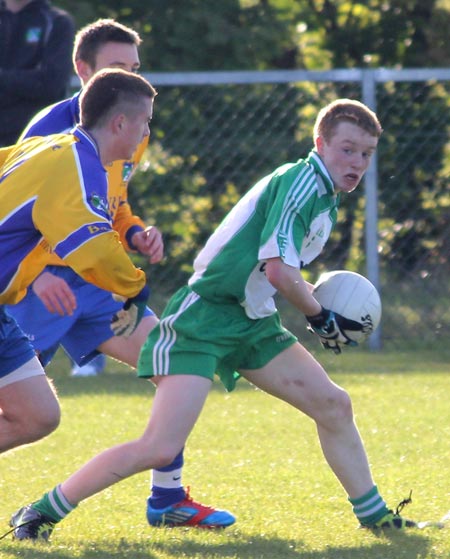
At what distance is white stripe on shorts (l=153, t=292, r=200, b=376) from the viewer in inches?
186

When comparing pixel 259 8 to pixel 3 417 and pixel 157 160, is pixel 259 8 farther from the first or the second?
pixel 3 417

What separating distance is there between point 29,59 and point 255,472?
12.1 feet

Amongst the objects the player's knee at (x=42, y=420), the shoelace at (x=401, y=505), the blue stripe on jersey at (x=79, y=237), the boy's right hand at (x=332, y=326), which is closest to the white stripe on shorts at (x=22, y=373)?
the player's knee at (x=42, y=420)

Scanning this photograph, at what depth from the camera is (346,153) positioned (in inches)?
189

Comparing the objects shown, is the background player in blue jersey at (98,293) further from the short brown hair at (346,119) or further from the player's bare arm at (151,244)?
the short brown hair at (346,119)

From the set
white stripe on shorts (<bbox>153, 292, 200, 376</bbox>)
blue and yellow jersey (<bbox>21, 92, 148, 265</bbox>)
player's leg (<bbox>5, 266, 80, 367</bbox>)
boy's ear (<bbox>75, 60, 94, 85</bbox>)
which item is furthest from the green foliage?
white stripe on shorts (<bbox>153, 292, 200, 376</bbox>)

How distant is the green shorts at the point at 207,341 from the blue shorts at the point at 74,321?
0.67 meters

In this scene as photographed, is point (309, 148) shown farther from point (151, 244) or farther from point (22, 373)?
point (22, 373)

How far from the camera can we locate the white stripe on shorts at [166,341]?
4727 mm

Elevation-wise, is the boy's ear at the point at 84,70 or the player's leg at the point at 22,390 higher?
the boy's ear at the point at 84,70

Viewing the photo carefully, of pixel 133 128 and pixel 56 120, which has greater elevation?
pixel 133 128

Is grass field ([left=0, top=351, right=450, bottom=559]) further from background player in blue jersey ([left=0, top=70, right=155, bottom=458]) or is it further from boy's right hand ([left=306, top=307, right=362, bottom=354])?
boy's right hand ([left=306, top=307, right=362, bottom=354])

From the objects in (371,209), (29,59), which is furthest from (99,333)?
(371,209)

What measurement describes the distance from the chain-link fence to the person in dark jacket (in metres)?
2.07
